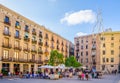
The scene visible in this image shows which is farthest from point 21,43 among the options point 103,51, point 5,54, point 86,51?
point 86,51

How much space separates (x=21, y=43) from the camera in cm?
5625

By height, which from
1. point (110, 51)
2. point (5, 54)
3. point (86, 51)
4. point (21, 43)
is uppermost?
point (21, 43)

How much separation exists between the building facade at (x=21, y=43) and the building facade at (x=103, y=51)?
21.6 metres

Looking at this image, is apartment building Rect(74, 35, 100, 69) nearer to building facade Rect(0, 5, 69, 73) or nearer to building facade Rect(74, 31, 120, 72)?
building facade Rect(74, 31, 120, 72)

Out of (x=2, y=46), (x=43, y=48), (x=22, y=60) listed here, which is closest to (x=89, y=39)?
(x=43, y=48)

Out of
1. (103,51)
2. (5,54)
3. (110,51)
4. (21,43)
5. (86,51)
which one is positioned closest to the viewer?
(5,54)

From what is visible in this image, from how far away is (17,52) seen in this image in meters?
54.4

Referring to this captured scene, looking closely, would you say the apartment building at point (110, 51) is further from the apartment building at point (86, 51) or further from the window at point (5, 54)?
the window at point (5, 54)

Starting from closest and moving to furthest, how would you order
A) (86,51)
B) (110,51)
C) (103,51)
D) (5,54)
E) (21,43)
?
(5,54)
(21,43)
(110,51)
(103,51)
(86,51)

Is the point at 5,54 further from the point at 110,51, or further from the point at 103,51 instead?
the point at 110,51

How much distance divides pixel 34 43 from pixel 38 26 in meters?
6.13

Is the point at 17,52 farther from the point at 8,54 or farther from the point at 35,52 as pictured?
the point at 35,52

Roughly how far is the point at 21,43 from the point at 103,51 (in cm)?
3943

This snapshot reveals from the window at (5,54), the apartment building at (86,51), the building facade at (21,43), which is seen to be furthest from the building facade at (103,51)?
the window at (5,54)
